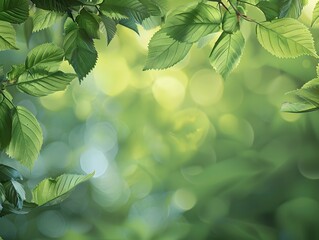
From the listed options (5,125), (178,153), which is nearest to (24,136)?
(5,125)

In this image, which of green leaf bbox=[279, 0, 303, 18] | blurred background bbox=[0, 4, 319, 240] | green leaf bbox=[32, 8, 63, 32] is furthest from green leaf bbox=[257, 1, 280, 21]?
blurred background bbox=[0, 4, 319, 240]

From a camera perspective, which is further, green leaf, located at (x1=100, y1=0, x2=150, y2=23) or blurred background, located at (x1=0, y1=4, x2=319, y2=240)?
blurred background, located at (x1=0, y1=4, x2=319, y2=240)

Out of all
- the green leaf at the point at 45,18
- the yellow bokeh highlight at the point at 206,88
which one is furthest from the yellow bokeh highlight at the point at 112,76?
the green leaf at the point at 45,18

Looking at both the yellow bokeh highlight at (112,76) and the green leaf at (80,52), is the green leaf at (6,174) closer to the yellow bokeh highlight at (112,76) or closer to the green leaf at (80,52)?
the green leaf at (80,52)

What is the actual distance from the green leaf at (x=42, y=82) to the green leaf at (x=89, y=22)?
0.03 metres

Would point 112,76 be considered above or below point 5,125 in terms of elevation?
below

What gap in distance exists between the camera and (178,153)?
3.23 feet

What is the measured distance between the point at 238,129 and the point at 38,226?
1.25 ft

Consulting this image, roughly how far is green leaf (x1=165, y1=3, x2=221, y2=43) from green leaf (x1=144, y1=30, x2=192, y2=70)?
0.01 meters

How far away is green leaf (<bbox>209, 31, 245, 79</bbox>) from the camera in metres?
0.29

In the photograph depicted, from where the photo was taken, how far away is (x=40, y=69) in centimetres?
27

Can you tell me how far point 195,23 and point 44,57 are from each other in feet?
0.25

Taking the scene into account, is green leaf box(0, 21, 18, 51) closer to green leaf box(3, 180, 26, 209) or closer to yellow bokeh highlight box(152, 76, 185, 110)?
green leaf box(3, 180, 26, 209)

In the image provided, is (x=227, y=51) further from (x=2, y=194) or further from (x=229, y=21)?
(x=2, y=194)
